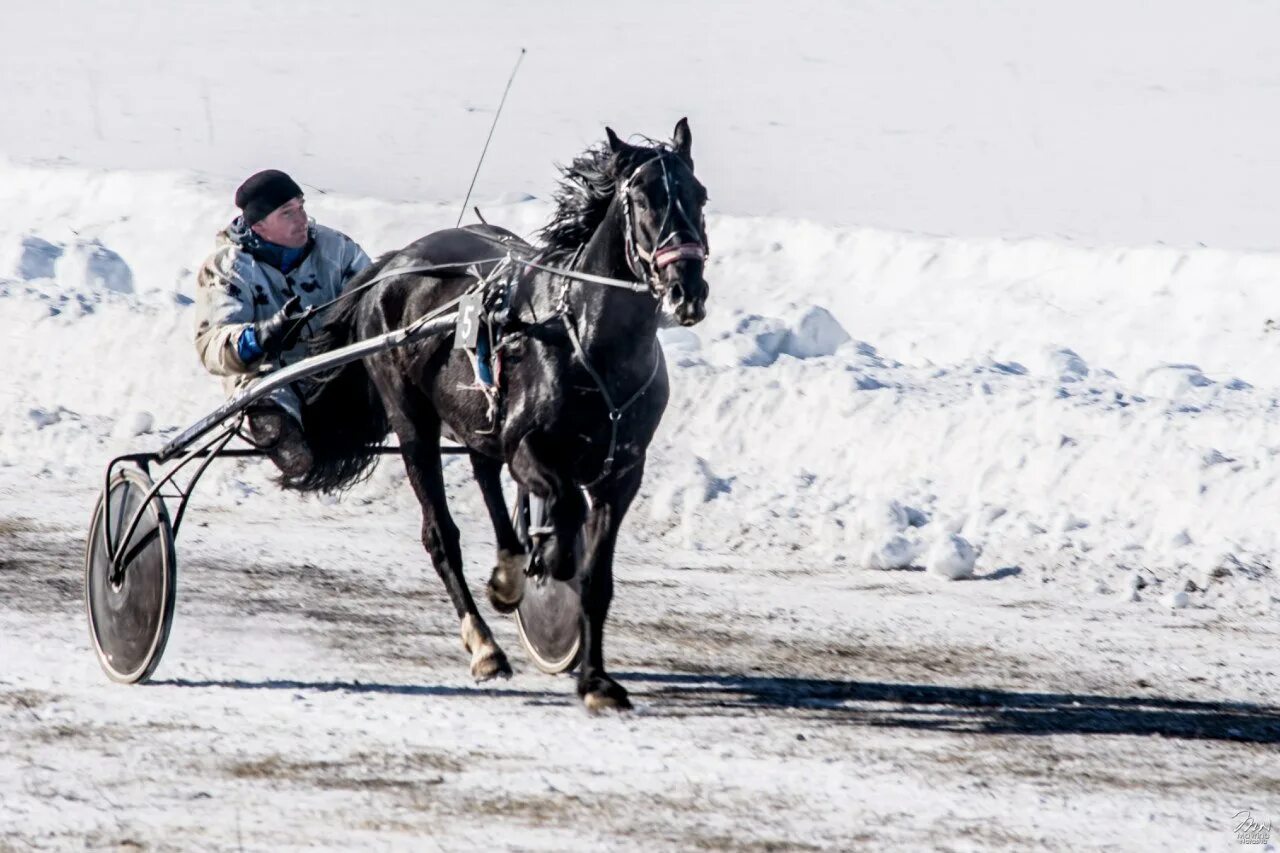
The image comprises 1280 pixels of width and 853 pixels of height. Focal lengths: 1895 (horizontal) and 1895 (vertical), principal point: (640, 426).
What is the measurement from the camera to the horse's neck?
626 centimetres

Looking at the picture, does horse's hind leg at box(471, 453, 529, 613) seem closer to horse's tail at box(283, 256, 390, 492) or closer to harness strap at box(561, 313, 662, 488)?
harness strap at box(561, 313, 662, 488)

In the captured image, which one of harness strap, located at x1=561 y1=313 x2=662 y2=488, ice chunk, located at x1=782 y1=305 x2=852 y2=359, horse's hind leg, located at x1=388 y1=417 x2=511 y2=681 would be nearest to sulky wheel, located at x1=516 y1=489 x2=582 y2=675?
horse's hind leg, located at x1=388 y1=417 x2=511 y2=681

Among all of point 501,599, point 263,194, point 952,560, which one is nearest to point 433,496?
point 501,599

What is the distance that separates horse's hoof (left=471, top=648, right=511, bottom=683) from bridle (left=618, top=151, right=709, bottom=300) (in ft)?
5.49

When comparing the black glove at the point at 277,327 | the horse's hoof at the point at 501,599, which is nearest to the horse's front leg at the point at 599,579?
the horse's hoof at the point at 501,599

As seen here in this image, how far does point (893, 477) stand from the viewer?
11.1 metres

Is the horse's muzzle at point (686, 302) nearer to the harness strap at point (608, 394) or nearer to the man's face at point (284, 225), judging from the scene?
the harness strap at point (608, 394)

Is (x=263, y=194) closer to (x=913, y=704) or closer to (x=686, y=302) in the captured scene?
(x=686, y=302)

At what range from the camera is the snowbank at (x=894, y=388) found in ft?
32.9

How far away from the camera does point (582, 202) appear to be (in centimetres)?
659

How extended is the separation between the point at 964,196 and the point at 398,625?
11.3m

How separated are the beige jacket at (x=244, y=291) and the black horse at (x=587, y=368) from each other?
2.26 ft

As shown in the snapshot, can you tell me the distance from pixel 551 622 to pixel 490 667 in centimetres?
37

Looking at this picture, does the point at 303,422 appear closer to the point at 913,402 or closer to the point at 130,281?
the point at 913,402
